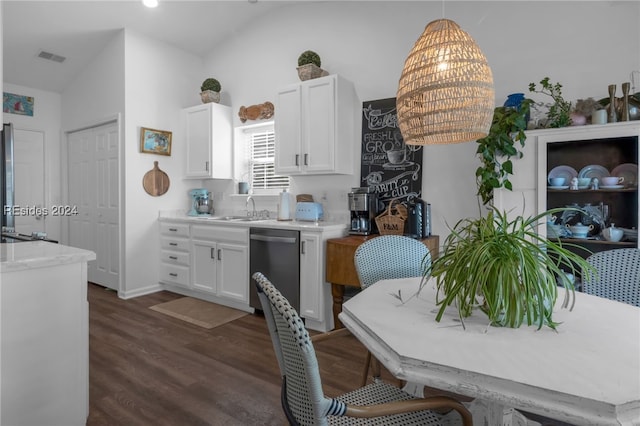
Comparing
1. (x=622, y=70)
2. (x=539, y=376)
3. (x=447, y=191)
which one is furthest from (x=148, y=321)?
(x=622, y=70)

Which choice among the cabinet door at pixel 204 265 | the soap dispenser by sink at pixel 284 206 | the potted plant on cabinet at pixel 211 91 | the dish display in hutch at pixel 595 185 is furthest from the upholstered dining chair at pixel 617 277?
the potted plant on cabinet at pixel 211 91

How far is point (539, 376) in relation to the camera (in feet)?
2.76

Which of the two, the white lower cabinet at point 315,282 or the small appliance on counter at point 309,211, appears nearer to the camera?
the white lower cabinet at point 315,282

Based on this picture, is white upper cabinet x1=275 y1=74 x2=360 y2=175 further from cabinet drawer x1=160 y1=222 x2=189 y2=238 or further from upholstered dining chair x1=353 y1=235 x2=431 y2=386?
upholstered dining chair x1=353 y1=235 x2=431 y2=386

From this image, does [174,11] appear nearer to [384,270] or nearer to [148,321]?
[148,321]

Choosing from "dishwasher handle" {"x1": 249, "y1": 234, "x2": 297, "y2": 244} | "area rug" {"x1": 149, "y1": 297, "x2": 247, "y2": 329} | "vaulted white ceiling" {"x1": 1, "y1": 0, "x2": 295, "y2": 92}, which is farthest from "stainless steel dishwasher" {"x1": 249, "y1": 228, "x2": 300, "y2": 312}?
"vaulted white ceiling" {"x1": 1, "y1": 0, "x2": 295, "y2": 92}

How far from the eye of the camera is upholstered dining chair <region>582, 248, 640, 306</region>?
1.66 metres

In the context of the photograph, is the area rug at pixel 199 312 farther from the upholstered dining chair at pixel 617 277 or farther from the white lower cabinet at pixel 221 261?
the upholstered dining chair at pixel 617 277

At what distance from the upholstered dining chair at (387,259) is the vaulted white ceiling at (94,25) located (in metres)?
3.37

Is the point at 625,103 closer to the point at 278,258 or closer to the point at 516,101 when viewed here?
the point at 516,101

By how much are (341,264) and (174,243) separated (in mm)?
2317

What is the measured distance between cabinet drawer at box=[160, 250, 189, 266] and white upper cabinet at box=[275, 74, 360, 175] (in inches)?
60.4

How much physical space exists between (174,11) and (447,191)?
3.61 m

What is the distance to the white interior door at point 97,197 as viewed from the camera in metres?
4.35
